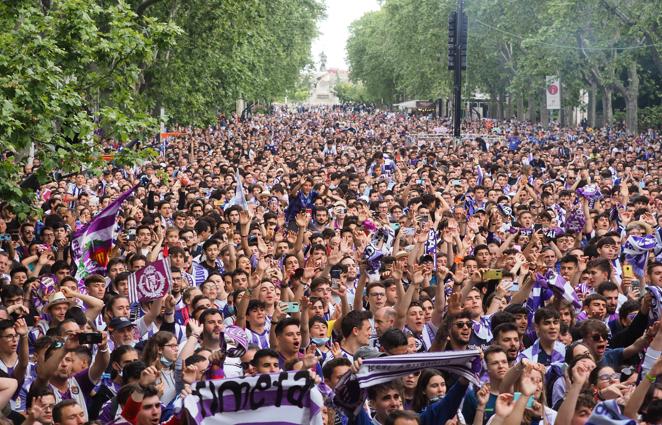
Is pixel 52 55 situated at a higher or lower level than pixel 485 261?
higher

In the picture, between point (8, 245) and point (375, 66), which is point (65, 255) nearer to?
point (8, 245)

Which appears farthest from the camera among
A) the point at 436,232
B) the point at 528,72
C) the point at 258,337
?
the point at 528,72

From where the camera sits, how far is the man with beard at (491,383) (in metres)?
7.02

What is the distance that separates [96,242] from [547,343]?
20.2 ft

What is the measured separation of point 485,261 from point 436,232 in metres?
2.61

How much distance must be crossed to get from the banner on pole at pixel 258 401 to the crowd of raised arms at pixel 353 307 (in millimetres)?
131

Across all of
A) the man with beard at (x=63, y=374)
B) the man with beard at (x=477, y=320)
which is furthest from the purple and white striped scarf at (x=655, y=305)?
the man with beard at (x=63, y=374)

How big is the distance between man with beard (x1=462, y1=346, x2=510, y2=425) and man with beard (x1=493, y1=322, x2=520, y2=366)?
0.50m

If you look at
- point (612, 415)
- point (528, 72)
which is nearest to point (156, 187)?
point (612, 415)

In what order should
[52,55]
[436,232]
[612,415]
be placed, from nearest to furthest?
[612,415]
[52,55]
[436,232]

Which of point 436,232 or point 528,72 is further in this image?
point 528,72

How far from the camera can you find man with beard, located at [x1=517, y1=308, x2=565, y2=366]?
8.55 m

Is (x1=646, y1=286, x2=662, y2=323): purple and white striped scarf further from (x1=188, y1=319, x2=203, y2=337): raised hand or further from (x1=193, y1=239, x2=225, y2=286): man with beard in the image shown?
(x1=193, y1=239, x2=225, y2=286): man with beard

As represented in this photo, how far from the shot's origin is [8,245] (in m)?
14.3
